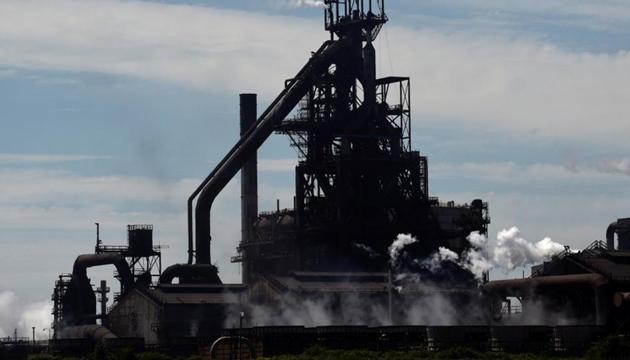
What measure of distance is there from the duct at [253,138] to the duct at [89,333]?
1406cm

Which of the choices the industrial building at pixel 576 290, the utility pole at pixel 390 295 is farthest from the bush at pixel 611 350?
the utility pole at pixel 390 295

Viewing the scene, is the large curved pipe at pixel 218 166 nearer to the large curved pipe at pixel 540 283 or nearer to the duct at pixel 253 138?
the duct at pixel 253 138

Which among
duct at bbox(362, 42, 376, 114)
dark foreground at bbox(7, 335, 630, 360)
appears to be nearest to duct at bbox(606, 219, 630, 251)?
duct at bbox(362, 42, 376, 114)

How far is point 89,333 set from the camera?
425ft

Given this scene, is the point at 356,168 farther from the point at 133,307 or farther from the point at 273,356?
Answer: the point at 273,356

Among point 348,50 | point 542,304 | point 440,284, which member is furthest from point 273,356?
point 348,50

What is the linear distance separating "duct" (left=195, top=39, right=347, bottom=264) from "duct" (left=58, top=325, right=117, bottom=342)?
1406 centimetres

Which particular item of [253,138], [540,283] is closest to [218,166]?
[253,138]

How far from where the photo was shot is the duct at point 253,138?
13575cm

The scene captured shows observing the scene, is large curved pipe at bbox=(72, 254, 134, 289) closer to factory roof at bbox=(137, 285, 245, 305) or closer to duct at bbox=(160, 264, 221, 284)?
duct at bbox=(160, 264, 221, 284)

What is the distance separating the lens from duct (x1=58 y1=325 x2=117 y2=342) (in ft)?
414

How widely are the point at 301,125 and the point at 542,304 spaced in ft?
112

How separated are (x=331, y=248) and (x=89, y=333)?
80.5ft

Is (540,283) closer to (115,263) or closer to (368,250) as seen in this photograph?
(368,250)
